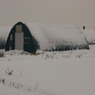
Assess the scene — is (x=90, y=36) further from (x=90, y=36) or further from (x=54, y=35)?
(x=54, y=35)

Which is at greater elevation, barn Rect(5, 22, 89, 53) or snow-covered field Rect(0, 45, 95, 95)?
barn Rect(5, 22, 89, 53)

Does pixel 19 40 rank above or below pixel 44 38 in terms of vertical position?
below

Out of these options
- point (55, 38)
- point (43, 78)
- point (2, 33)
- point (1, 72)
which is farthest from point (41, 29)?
point (43, 78)

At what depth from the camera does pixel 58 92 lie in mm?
5922

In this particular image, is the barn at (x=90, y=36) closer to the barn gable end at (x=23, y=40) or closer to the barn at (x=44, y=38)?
the barn at (x=44, y=38)

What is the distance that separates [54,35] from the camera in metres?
32.8

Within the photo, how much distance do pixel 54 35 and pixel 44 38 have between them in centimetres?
239

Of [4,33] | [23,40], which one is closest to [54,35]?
[23,40]

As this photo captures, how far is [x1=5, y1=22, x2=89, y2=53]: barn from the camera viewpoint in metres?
30.5

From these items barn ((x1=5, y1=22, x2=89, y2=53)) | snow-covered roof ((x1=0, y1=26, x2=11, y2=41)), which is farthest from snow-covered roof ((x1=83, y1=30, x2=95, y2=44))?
snow-covered roof ((x1=0, y1=26, x2=11, y2=41))

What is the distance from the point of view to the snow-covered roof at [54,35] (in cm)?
3069

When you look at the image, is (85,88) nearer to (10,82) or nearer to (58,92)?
(58,92)

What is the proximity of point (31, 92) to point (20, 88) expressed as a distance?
67cm

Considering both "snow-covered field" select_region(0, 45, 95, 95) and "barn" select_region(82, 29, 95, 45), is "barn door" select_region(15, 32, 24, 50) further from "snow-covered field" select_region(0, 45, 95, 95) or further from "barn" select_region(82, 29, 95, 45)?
"snow-covered field" select_region(0, 45, 95, 95)
